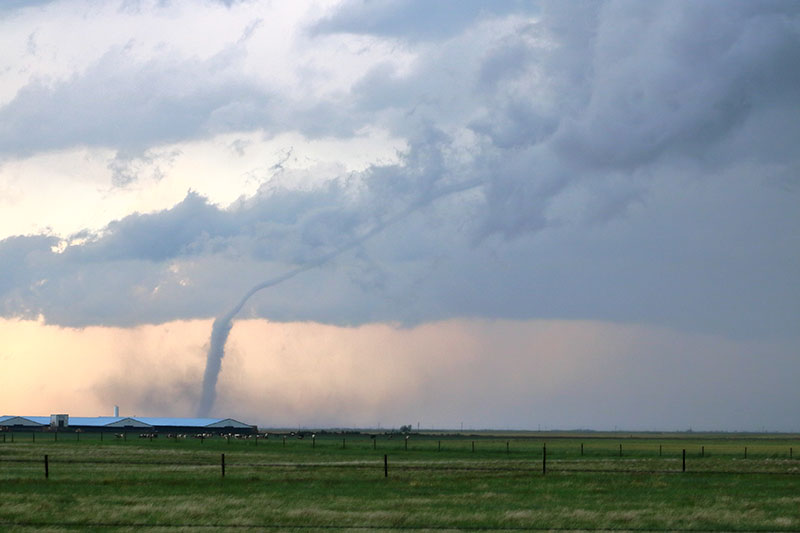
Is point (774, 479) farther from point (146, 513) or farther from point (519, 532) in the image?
point (146, 513)

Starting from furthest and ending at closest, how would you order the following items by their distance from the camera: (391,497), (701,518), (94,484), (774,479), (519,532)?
(774,479)
(94,484)
(391,497)
(701,518)
(519,532)

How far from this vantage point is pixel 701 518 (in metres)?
31.7

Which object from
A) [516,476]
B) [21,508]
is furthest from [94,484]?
[516,476]

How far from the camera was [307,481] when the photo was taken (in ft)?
152

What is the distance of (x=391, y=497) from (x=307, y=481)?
30.3ft

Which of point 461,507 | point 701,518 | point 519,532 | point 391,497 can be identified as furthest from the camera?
point 391,497

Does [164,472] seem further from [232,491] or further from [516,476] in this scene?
[516,476]

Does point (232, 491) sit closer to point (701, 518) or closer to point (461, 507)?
point (461, 507)

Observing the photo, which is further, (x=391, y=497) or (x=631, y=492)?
(x=631, y=492)

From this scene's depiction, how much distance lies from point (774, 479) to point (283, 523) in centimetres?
3099

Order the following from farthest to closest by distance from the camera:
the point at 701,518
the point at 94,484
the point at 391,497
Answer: the point at 94,484
the point at 391,497
the point at 701,518

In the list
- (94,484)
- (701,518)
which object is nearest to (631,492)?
(701,518)

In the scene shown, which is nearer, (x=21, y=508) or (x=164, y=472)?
(x=21, y=508)

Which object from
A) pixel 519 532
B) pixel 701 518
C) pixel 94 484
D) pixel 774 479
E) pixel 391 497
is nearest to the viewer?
pixel 519 532
